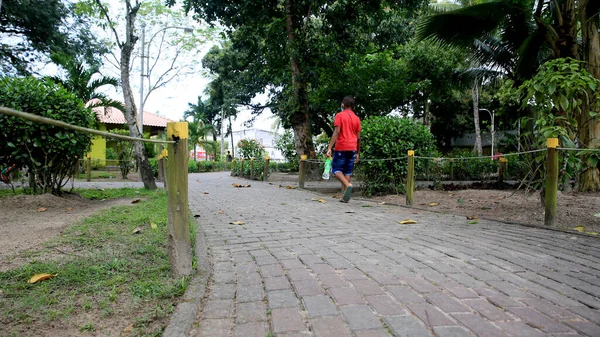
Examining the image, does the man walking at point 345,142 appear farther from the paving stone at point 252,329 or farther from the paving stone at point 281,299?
the paving stone at point 252,329

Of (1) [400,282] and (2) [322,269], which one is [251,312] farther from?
(1) [400,282]

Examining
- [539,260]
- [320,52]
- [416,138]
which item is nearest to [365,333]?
[539,260]

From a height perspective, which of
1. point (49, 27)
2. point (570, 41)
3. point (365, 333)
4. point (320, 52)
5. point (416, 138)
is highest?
point (49, 27)

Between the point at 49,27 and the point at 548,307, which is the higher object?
the point at 49,27

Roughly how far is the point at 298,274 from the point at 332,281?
277 mm

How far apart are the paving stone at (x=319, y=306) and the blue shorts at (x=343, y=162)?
4.68m

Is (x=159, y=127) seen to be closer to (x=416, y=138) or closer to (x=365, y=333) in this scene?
→ (x=416, y=138)

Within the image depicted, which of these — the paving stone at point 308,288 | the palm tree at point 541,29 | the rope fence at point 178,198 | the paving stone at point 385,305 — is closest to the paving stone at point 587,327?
the paving stone at point 385,305

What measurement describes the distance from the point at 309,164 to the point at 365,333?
39.1ft

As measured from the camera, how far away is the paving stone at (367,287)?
88.9 inches

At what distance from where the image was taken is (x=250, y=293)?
2322 millimetres

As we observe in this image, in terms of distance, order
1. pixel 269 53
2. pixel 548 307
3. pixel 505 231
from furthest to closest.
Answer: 1. pixel 269 53
2. pixel 505 231
3. pixel 548 307

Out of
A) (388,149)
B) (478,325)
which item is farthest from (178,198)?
(388,149)

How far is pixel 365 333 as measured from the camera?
1.79 meters
